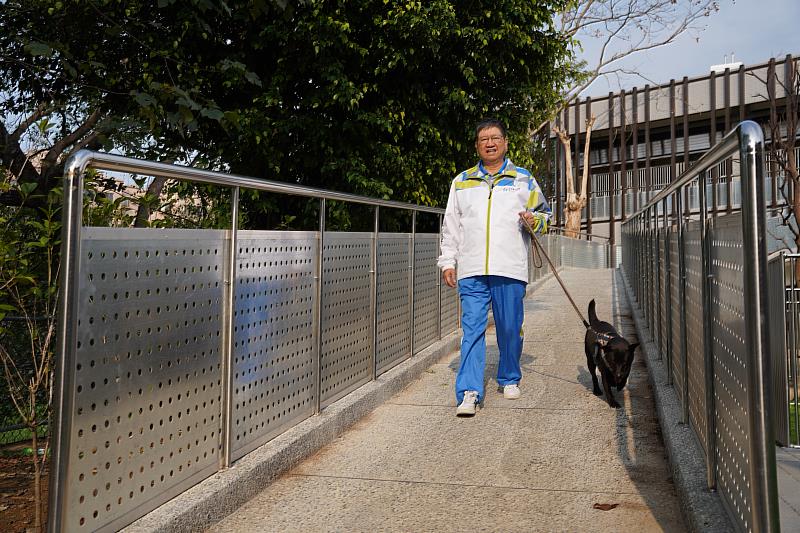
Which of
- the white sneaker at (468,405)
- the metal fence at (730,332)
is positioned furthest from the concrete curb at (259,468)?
the metal fence at (730,332)

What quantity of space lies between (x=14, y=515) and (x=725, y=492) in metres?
4.14

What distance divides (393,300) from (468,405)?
1.45 meters

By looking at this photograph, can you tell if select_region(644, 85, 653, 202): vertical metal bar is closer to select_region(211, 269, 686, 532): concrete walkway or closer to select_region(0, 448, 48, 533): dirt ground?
select_region(211, 269, 686, 532): concrete walkway

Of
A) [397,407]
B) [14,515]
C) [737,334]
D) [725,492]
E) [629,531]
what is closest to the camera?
[737,334]

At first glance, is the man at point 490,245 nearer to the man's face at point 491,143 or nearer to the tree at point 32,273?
the man's face at point 491,143

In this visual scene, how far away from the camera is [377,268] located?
5.78 meters

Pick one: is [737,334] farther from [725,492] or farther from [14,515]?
[14,515]

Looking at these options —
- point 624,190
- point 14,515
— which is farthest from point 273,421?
point 624,190

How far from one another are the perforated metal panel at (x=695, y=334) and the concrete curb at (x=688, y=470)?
0.26ft

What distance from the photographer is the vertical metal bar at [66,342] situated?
234cm

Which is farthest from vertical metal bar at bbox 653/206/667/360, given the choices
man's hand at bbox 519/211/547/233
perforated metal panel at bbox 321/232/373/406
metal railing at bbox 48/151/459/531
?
metal railing at bbox 48/151/459/531

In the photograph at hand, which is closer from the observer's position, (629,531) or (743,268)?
(743,268)

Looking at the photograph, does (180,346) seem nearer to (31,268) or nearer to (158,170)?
(158,170)

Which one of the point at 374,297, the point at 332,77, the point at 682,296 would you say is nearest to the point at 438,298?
the point at 374,297
